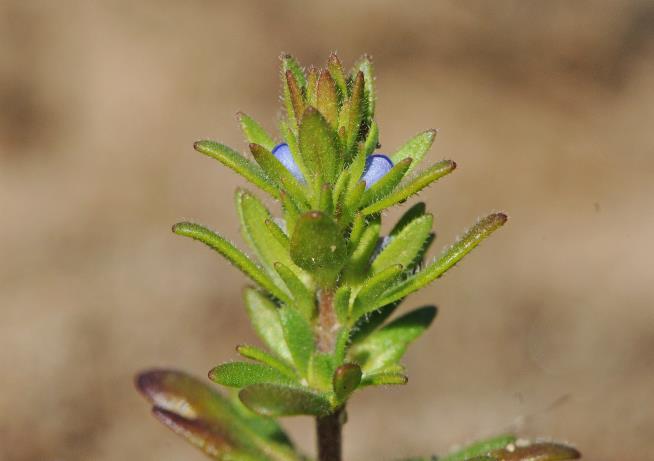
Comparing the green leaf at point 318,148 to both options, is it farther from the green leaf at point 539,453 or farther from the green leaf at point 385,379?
the green leaf at point 539,453

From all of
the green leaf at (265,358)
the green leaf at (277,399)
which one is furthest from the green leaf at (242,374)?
the green leaf at (277,399)

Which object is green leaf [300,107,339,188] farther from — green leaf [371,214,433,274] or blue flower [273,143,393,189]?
green leaf [371,214,433,274]

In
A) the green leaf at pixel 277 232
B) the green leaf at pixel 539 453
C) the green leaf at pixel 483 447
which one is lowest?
the green leaf at pixel 539 453

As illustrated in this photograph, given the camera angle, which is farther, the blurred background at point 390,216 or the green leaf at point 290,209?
the blurred background at point 390,216

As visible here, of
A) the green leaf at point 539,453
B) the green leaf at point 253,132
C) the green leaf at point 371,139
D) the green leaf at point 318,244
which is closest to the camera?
the green leaf at point 318,244

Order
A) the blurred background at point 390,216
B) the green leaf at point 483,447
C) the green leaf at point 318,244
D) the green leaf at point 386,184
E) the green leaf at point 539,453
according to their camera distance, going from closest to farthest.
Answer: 1. the green leaf at point 318,244
2. the green leaf at point 386,184
3. the green leaf at point 539,453
4. the green leaf at point 483,447
5. the blurred background at point 390,216

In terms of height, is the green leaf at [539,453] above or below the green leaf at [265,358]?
below
